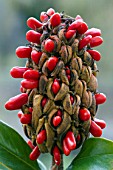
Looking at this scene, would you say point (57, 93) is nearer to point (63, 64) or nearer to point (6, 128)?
point (63, 64)

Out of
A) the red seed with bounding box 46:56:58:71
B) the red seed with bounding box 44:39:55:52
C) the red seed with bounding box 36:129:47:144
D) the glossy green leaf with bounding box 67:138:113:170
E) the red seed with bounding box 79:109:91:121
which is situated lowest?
the glossy green leaf with bounding box 67:138:113:170

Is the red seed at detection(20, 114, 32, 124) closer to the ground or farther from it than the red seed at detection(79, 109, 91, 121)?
farther from it

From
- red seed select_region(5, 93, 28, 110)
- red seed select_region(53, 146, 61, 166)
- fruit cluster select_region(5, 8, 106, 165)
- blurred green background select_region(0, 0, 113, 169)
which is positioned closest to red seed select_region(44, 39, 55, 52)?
fruit cluster select_region(5, 8, 106, 165)

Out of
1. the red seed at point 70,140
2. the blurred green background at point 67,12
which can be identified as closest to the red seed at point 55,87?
the red seed at point 70,140

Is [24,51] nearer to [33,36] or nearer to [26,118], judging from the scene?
[33,36]

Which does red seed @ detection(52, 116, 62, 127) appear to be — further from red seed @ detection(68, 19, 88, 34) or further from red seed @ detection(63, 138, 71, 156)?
red seed @ detection(68, 19, 88, 34)

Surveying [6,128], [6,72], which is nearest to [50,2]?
[6,72]

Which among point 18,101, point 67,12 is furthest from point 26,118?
point 67,12

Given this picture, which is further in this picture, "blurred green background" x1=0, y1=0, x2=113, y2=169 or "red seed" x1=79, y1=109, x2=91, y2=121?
"blurred green background" x1=0, y1=0, x2=113, y2=169
